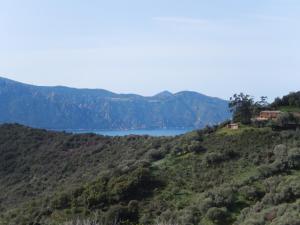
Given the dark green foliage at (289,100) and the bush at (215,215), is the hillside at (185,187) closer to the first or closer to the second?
the bush at (215,215)

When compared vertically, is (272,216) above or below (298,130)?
below

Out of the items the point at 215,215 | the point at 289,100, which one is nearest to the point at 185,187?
the point at 215,215

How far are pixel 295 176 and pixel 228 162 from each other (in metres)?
6.58

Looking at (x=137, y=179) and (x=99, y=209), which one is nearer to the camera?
(x=99, y=209)

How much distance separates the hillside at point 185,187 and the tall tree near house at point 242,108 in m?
2.40

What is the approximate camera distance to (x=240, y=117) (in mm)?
52812

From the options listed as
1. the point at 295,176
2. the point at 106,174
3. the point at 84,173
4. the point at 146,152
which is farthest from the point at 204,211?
the point at 84,173

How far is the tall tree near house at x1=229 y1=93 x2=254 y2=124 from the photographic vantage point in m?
52.6

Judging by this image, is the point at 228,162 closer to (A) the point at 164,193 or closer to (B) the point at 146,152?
(A) the point at 164,193

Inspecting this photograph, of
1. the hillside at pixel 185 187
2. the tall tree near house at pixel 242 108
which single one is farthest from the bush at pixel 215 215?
the tall tree near house at pixel 242 108

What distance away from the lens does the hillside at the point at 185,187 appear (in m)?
32.8

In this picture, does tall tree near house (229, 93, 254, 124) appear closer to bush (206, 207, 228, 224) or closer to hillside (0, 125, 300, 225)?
hillside (0, 125, 300, 225)

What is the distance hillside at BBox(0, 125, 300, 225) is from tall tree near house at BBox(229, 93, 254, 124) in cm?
240

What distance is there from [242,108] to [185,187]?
16750 millimetres
